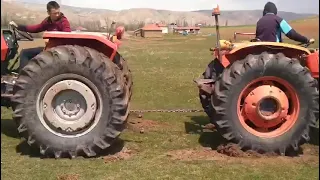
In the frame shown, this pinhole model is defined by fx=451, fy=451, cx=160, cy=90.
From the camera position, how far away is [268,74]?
520 centimetres

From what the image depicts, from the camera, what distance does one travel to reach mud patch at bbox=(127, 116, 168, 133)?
653 cm

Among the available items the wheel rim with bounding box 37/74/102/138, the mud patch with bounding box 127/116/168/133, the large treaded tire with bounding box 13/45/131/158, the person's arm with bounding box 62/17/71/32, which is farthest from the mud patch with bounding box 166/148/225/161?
the person's arm with bounding box 62/17/71/32

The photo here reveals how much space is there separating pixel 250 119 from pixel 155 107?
3.27 meters

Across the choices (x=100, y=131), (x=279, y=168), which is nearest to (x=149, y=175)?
(x=100, y=131)

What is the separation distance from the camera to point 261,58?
5176 millimetres

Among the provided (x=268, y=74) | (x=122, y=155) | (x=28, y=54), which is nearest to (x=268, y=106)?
(x=268, y=74)

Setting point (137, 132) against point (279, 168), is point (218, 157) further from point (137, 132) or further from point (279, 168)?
point (137, 132)

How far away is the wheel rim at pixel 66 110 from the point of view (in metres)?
5.09

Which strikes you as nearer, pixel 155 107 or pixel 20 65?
pixel 20 65

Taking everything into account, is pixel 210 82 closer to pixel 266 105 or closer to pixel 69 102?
pixel 266 105

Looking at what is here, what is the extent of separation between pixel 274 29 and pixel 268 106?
103cm

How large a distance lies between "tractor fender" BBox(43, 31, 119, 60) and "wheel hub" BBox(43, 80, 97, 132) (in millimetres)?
568

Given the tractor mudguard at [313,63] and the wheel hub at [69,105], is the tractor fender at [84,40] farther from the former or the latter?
the tractor mudguard at [313,63]

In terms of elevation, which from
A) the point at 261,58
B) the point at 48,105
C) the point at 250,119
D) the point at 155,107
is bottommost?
the point at 155,107
